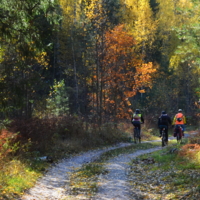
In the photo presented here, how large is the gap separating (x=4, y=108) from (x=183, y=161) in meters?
7.01

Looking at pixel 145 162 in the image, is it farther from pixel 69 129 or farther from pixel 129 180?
pixel 69 129

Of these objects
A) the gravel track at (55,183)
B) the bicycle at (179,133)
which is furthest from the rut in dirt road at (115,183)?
the bicycle at (179,133)

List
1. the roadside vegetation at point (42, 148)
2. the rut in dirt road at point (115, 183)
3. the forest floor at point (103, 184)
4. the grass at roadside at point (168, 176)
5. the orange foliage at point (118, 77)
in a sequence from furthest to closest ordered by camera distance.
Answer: the orange foliage at point (118, 77) < the roadside vegetation at point (42, 148) < the forest floor at point (103, 184) < the rut in dirt road at point (115, 183) < the grass at roadside at point (168, 176)

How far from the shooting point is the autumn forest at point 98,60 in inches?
389

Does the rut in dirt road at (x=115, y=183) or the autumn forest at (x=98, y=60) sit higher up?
the autumn forest at (x=98, y=60)

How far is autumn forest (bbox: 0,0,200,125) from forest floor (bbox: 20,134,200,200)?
123 inches

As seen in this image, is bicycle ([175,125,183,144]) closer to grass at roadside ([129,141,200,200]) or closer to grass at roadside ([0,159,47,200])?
grass at roadside ([129,141,200,200])

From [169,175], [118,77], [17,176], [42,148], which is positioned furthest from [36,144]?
[118,77]

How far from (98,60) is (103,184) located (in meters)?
16.5

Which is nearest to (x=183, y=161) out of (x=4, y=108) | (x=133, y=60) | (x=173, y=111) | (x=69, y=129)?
(x=4, y=108)

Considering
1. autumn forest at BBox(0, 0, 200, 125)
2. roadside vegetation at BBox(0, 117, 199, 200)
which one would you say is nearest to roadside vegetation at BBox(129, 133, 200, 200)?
roadside vegetation at BBox(0, 117, 199, 200)

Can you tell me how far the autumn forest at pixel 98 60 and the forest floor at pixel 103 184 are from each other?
3.14 m

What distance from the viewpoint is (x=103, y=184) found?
905 centimetres

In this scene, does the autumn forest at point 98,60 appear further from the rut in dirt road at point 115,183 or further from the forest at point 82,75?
the rut in dirt road at point 115,183
